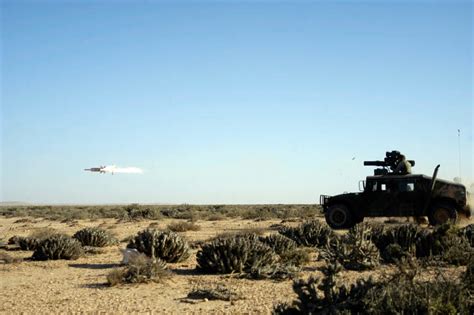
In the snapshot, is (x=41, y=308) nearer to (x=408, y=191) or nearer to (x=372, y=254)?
(x=372, y=254)

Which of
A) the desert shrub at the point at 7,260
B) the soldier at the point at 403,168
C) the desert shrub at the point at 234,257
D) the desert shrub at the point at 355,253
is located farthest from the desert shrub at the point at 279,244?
the soldier at the point at 403,168

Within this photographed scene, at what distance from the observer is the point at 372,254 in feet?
35.5

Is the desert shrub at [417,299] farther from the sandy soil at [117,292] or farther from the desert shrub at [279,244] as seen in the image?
the desert shrub at [279,244]

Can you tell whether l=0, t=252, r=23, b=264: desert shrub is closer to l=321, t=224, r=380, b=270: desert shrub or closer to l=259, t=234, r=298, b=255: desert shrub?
l=259, t=234, r=298, b=255: desert shrub

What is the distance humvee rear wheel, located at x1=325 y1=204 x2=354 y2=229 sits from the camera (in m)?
20.6

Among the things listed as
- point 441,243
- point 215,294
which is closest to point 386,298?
point 215,294

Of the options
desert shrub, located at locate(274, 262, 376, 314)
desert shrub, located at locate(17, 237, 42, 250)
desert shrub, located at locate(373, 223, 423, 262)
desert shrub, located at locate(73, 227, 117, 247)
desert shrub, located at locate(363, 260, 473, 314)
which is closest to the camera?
desert shrub, located at locate(363, 260, 473, 314)

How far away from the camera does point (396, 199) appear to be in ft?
65.5

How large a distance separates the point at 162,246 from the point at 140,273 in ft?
8.36

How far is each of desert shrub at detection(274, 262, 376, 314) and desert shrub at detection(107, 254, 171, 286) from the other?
15.5 ft

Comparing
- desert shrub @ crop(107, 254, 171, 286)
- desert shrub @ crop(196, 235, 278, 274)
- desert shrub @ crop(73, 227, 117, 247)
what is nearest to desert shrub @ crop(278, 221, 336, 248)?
desert shrub @ crop(196, 235, 278, 274)

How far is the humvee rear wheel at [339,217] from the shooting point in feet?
67.6

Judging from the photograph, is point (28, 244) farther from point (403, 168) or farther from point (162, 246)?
point (403, 168)

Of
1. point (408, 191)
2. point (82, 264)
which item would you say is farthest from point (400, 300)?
point (408, 191)
